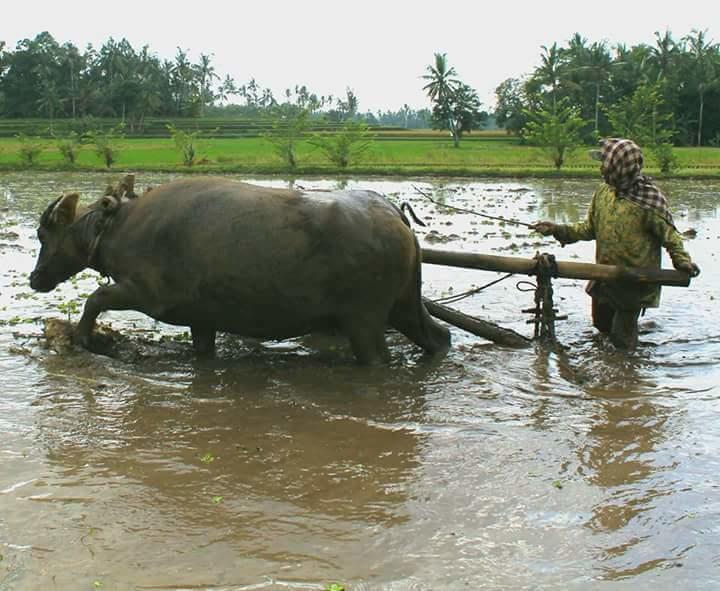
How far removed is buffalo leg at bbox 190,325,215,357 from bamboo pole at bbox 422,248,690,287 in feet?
5.26

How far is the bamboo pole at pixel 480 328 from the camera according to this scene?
20.7ft

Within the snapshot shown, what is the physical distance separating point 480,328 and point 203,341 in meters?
1.99

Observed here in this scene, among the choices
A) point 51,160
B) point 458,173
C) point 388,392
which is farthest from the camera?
point 51,160

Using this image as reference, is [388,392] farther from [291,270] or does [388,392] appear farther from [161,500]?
[161,500]

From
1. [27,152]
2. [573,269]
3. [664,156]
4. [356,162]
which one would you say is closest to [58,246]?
[573,269]

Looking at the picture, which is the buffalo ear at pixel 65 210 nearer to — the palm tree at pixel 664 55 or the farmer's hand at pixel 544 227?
the farmer's hand at pixel 544 227

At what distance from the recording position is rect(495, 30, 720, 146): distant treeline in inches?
1864

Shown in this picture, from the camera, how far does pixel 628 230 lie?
6.04 metres

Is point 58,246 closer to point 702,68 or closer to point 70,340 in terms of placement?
point 70,340

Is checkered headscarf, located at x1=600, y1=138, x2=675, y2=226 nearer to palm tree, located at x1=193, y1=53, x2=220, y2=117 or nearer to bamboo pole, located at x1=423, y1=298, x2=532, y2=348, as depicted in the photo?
bamboo pole, located at x1=423, y1=298, x2=532, y2=348

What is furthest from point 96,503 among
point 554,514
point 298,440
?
point 554,514

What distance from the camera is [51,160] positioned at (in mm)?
33625

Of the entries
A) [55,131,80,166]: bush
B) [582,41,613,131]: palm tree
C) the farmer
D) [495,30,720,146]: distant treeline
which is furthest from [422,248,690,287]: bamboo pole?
[582,41,613,131]: palm tree

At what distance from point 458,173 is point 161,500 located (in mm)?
23418
